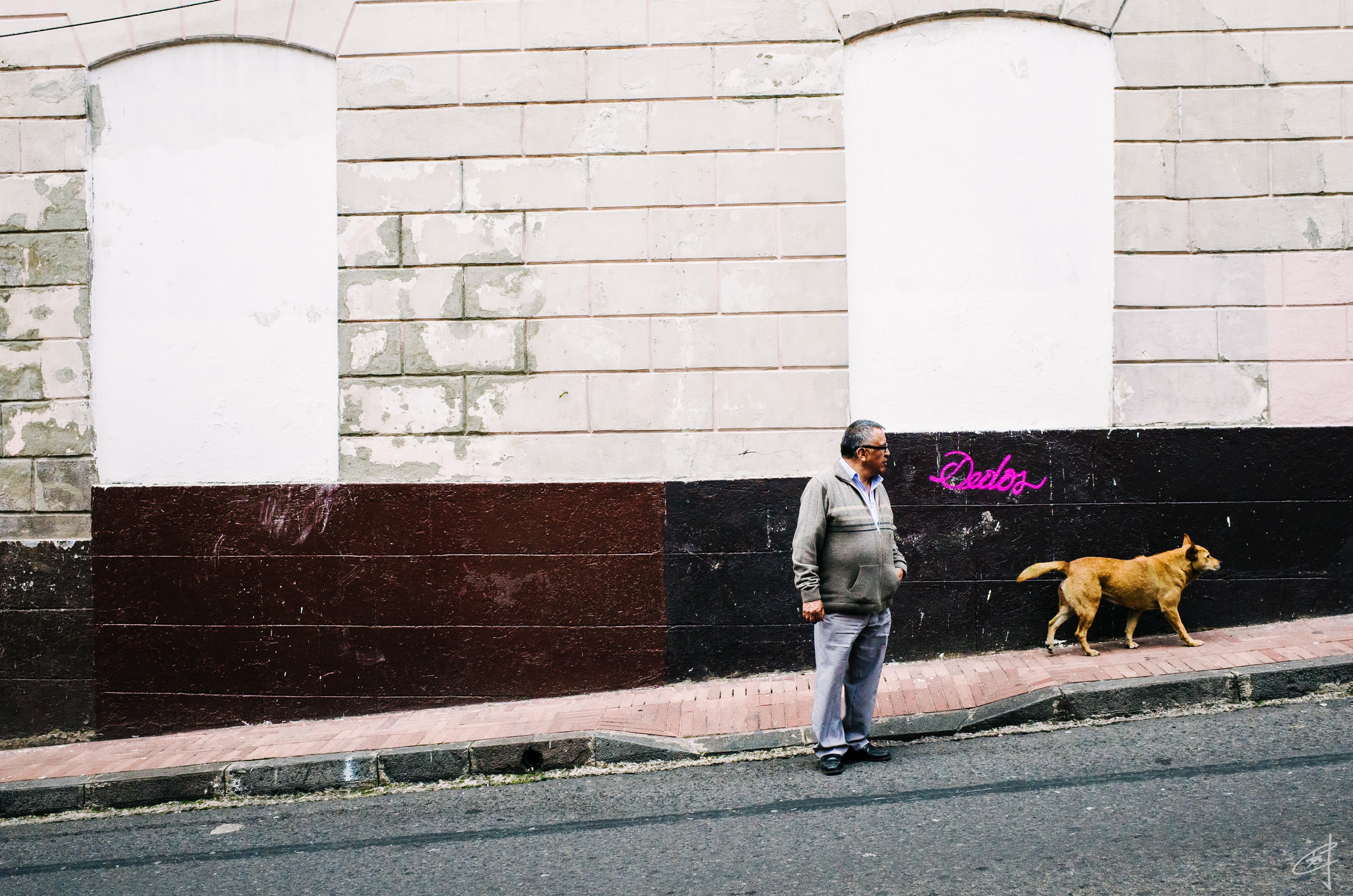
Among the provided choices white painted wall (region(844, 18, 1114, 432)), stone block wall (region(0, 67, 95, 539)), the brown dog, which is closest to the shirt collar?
white painted wall (region(844, 18, 1114, 432))

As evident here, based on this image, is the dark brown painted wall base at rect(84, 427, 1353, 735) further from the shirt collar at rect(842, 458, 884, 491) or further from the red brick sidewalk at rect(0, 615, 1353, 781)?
the shirt collar at rect(842, 458, 884, 491)

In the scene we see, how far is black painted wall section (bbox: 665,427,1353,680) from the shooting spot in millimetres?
6637

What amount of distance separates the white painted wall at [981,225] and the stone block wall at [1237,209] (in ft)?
0.69

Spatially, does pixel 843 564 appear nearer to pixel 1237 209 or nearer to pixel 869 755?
pixel 869 755

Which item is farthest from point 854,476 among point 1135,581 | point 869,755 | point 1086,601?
point 1135,581

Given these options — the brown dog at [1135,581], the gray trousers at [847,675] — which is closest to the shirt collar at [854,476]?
the gray trousers at [847,675]

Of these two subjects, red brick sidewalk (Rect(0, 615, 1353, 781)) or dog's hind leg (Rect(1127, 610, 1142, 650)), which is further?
dog's hind leg (Rect(1127, 610, 1142, 650))

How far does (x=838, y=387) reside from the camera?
21.8 ft

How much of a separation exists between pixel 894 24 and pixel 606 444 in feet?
10.6

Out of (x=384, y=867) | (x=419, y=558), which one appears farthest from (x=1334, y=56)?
(x=384, y=867)

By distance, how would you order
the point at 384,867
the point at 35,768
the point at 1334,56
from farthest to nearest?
the point at 1334,56 → the point at 35,768 → the point at 384,867

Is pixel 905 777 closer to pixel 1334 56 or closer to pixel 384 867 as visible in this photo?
pixel 384 867

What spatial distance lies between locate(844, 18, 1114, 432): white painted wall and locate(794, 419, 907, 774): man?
1.74 metres

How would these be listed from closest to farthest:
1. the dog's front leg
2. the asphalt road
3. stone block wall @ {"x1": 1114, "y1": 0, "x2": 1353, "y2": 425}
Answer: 1. the asphalt road
2. the dog's front leg
3. stone block wall @ {"x1": 1114, "y1": 0, "x2": 1353, "y2": 425}
